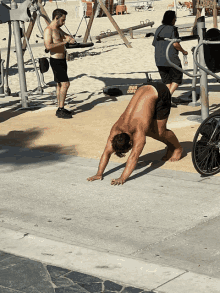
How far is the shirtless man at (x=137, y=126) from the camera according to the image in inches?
216

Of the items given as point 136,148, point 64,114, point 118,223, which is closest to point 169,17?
point 64,114

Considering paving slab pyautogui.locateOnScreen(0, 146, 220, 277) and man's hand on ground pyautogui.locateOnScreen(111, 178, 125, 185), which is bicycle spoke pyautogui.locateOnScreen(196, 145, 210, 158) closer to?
paving slab pyautogui.locateOnScreen(0, 146, 220, 277)

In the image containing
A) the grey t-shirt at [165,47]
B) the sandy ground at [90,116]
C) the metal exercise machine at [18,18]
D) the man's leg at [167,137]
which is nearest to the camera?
the man's leg at [167,137]

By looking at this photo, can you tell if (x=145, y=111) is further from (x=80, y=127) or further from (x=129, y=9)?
→ (x=129, y=9)

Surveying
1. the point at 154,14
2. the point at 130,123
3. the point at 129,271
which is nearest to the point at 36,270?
the point at 129,271

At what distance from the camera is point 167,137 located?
6.31m

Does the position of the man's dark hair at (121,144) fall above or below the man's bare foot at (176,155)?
above

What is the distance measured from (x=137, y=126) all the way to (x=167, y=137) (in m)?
0.75

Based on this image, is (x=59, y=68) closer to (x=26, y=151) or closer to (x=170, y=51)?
(x=170, y=51)

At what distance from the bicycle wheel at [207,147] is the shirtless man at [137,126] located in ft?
1.69

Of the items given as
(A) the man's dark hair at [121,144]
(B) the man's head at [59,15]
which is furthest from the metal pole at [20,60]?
(A) the man's dark hair at [121,144]

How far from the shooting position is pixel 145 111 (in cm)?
577

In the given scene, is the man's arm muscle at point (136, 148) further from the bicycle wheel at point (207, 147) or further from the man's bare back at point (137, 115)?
the bicycle wheel at point (207, 147)

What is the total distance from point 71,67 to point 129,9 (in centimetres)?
3372
